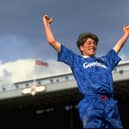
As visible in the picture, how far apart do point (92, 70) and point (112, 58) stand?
1.09ft

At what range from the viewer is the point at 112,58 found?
4805 millimetres

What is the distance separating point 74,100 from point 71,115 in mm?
2264

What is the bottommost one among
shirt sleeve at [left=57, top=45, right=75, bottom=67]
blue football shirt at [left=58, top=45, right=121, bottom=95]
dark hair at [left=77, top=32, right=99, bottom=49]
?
blue football shirt at [left=58, top=45, right=121, bottom=95]

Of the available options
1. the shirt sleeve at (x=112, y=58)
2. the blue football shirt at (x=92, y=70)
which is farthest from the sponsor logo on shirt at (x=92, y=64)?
the shirt sleeve at (x=112, y=58)

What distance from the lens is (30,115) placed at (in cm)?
2794

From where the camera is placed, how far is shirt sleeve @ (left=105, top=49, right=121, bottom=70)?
15.6ft

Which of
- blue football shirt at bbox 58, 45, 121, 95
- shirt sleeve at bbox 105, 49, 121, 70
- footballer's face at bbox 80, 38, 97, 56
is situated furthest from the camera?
shirt sleeve at bbox 105, 49, 121, 70

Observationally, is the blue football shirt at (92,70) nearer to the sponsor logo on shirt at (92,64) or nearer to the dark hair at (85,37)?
the sponsor logo on shirt at (92,64)

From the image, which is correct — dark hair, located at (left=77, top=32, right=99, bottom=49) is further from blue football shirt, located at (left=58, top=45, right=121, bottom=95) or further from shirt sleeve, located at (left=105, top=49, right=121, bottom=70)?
shirt sleeve, located at (left=105, top=49, right=121, bottom=70)

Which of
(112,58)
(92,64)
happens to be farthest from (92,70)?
(112,58)

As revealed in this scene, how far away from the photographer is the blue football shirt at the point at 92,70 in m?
4.46

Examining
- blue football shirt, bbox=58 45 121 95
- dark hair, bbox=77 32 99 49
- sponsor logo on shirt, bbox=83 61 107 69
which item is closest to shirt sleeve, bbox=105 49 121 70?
blue football shirt, bbox=58 45 121 95

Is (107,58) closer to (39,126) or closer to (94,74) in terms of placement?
(94,74)

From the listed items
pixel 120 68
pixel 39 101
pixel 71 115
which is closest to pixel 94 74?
pixel 120 68
